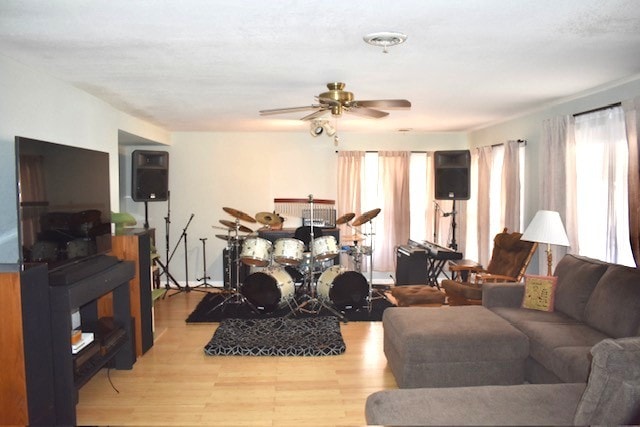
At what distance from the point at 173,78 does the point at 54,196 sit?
1.20m

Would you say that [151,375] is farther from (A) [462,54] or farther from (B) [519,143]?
(B) [519,143]

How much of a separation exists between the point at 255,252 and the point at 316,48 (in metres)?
2.90

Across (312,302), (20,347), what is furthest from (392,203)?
(20,347)

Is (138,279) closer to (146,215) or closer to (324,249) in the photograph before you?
(324,249)

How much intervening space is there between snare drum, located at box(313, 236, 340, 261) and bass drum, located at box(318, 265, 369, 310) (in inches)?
8.8

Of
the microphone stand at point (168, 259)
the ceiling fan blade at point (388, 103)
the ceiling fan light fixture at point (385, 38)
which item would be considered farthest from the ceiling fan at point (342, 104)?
the microphone stand at point (168, 259)

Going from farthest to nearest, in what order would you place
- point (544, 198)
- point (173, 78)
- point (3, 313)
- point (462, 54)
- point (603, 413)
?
point (544, 198)
point (173, 78)
point (462, 54)
point (3, 313)
point (603, 413)

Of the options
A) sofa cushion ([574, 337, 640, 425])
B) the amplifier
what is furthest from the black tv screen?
the amplifier

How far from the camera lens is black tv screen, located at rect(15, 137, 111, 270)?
112 inches

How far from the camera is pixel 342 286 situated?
17.6 ft

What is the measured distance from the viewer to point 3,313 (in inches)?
100

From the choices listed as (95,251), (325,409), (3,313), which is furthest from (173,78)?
(325,409)

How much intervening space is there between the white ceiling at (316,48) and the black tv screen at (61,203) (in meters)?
0.63

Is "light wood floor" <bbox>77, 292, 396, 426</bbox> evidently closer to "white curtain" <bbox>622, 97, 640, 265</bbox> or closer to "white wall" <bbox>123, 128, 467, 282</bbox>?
"white curtain" <bbox>622, 97, 640, 265</bbox>
